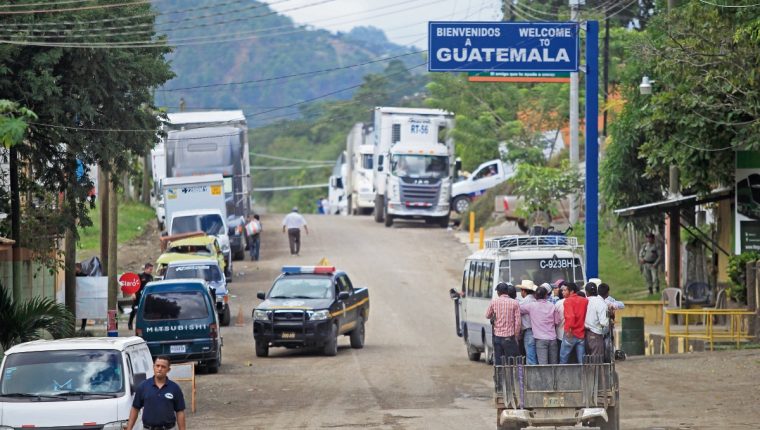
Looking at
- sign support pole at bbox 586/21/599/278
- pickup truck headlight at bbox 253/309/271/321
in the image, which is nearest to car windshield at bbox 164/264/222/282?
pickup truck headlight at bbox 253/309/271/321

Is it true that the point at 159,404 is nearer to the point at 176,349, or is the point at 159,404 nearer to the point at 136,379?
the point at 136,379

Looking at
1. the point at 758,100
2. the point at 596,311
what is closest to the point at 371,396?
the point at 596,311

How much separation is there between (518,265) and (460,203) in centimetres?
3416

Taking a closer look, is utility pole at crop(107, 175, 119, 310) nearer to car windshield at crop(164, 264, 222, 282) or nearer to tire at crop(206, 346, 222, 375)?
car windshield at crop(164, 264, 222, 282)

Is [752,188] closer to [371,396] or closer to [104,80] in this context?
[371,396]

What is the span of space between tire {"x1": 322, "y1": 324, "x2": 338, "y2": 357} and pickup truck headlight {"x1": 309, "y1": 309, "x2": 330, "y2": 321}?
0.30m

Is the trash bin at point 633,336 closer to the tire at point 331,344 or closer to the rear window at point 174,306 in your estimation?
the tire at point 331,344

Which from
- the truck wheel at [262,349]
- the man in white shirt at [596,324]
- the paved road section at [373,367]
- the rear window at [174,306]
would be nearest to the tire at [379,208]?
the paved road section at [373,367]

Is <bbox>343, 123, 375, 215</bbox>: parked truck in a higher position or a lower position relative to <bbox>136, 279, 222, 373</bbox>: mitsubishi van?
higher

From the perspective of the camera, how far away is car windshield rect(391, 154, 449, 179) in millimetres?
53188

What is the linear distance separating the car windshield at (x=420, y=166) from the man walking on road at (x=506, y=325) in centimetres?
3506

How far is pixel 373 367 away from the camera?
25594mm

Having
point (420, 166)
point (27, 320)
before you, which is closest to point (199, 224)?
point (420, 166)

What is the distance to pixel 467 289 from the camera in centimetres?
2698
